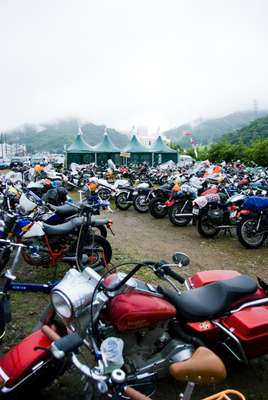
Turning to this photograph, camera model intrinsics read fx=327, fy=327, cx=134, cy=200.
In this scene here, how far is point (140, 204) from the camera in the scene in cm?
909

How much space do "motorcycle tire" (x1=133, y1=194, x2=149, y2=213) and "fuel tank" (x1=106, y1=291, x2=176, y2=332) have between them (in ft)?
23.2

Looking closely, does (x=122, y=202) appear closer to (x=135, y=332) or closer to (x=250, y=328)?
(x=250, y=328)

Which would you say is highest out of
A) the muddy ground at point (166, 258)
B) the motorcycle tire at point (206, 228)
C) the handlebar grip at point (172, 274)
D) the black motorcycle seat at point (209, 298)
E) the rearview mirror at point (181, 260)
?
the rearview mirror at point (181, 260)

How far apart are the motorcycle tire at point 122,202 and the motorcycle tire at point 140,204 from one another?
1.82ft

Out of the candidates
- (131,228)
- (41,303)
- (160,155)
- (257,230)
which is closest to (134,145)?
(160,155)

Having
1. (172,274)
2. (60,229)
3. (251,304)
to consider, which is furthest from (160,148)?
(172,274)

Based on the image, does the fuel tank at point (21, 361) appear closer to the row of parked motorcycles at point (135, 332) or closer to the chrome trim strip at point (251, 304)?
the row of parked motorcycles at point (135, 332)

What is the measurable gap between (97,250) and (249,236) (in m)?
2.82

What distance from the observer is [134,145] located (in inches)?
1110

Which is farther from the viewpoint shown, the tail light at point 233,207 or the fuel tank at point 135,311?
the tail light at point 233,207

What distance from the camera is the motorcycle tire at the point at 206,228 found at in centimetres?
640

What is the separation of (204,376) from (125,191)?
8239mm

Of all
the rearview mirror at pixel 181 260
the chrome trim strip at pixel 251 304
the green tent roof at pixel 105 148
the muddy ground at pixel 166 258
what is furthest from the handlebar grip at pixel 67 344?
the green tent roof at pixel 105 148

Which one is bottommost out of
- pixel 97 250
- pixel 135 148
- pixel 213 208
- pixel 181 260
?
pixel 97 250
